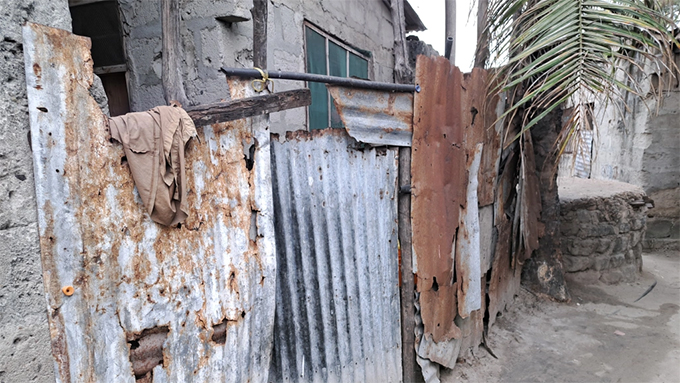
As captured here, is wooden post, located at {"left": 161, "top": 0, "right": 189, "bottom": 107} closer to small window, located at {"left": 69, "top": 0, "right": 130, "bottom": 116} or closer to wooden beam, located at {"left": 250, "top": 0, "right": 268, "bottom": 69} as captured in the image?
wooden beam, located at {"left": 250, "top": 0, "right": 268, "bottom": 69}

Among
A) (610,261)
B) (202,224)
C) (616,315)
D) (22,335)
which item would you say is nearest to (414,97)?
(202,224)

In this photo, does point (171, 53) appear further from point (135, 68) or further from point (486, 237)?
point (486, 237)

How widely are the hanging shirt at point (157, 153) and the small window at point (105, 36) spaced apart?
2.35 meters

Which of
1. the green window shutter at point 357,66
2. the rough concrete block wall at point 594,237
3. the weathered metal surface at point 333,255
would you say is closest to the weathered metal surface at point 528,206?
the rough concrete block wall at point 594,237

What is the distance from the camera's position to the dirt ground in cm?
317

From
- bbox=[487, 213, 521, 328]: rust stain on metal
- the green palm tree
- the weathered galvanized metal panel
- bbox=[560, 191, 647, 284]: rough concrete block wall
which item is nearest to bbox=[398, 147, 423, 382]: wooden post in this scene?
the weathered galvanized metal panel

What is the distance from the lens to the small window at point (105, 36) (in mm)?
3553

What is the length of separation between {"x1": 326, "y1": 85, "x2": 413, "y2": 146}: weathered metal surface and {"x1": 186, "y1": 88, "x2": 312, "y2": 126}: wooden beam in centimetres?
29

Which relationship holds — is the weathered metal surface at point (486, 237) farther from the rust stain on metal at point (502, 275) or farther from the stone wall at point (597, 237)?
the stone wall at point (597, 237)

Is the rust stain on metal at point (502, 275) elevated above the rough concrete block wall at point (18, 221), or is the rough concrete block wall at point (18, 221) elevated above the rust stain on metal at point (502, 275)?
the rough concrete block wall at point (18, 221)

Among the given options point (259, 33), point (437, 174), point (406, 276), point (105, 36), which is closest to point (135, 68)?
point (105, 36)

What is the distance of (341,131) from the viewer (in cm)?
239

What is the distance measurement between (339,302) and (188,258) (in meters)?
1.02

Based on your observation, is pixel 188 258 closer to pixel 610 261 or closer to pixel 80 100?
pixel 80 100
